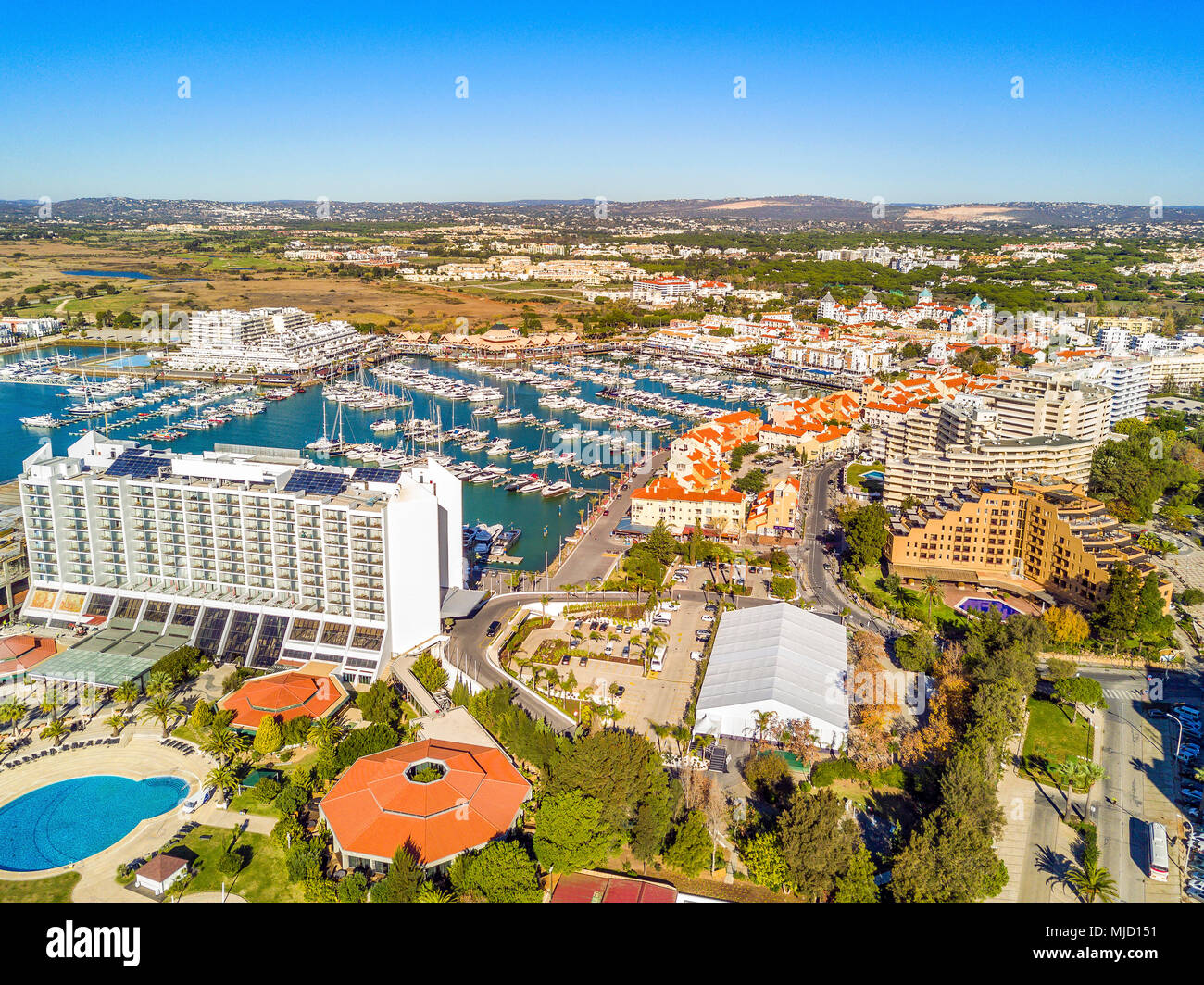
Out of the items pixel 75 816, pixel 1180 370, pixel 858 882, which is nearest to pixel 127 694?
pixel 75 816

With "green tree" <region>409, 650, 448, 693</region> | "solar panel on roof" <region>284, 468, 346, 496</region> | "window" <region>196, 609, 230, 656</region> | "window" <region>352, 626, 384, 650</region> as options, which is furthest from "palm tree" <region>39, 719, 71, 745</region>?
"green tree" <region>409, 650, 448, 693</region>

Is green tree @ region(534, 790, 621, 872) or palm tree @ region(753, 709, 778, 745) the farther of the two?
palm tree @ region(753, 709, 778, 745)

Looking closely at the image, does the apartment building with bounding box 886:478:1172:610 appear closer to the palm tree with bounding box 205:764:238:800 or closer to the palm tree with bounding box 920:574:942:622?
the palm tree with bounding box 920:574:942:622

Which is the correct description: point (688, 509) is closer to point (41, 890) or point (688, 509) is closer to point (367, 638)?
point (367, 638)

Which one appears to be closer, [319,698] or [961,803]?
[961,803]

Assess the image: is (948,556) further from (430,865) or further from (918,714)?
(430,865)
